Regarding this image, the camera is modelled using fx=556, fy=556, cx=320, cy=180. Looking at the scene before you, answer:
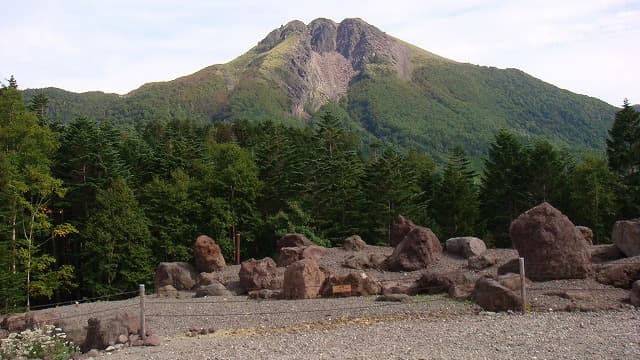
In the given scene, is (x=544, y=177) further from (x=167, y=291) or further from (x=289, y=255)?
(x=167, y=291)

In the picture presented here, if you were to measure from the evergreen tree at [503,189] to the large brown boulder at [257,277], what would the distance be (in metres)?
29.3

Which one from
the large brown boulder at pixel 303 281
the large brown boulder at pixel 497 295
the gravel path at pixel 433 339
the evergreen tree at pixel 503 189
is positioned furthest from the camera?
the evergreen tree at pixel 503 189

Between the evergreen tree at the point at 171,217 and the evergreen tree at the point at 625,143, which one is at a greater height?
the evergreen tree at the point at 625,143

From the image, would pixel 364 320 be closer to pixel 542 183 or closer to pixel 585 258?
pixel 585 258

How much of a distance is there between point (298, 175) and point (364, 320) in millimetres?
29397

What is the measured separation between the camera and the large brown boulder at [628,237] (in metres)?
20.0

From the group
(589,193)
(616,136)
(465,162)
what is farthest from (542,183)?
(465,162)

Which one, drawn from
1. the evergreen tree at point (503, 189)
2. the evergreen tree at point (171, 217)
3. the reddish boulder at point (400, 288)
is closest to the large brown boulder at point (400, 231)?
the reddish boulder at point (400, 288)

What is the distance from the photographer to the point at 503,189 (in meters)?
47.9

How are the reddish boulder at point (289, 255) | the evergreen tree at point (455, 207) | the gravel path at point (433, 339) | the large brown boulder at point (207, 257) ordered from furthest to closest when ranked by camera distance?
the evergreen tree at point (455, 207)
the large brown boulder at point (207, 257)
the reddish boulder at point (289, 255)
the gravel path at point (433, 339)

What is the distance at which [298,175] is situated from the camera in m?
44.3

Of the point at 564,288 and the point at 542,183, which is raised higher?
the point at 542,183

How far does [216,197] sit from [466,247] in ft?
69.2

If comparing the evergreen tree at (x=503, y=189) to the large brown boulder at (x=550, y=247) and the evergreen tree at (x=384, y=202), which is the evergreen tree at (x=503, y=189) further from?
the large brown boulder at (x=550, y=247)
